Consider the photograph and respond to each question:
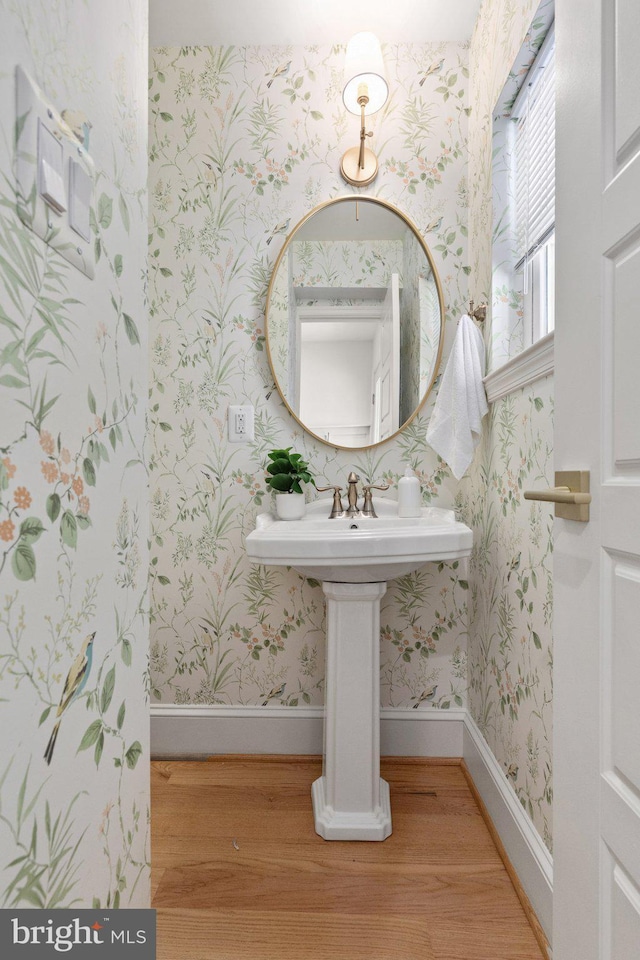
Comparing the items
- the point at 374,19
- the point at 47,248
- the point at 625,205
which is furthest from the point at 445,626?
the point at 374,19

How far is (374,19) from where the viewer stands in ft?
5.52

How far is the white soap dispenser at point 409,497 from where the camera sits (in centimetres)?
167

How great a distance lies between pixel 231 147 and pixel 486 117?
81 cm

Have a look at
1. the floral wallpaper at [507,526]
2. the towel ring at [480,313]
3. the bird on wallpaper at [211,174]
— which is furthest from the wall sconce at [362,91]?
the towel ring at [480,313]

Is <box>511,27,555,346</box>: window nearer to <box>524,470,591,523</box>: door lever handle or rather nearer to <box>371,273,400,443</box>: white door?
<box>371,273,400,443</box>: white door

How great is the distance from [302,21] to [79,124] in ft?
5.06

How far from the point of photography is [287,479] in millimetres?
1680

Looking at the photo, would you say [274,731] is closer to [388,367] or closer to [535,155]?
[388,367]

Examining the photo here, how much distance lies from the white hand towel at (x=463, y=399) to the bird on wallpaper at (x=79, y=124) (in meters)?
1.20

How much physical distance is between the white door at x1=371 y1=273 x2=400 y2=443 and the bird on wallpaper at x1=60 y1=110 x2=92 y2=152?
1254 millimetres

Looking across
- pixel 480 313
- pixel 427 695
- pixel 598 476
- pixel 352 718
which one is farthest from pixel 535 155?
pixel 427 695

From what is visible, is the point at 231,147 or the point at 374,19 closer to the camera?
the point at 374,19

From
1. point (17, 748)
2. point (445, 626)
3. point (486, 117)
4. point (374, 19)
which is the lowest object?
point (445, 626)

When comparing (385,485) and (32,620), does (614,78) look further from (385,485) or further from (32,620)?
(385,485)
